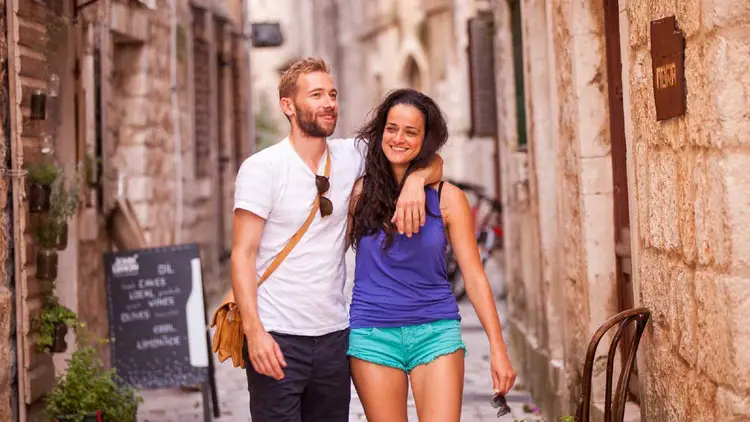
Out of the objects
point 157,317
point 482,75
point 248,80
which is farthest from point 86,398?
point 248,80

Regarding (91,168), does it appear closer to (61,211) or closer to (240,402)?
(61,211)

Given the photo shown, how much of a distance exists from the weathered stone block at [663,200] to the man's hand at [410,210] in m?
0.78

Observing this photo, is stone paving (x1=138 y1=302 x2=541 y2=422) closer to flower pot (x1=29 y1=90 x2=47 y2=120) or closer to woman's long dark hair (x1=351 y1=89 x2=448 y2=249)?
flower pot (x1=29 y1=90 x2=47 y2=120)

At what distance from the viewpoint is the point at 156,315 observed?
804 centimetres

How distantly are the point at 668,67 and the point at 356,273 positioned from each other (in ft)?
3.90

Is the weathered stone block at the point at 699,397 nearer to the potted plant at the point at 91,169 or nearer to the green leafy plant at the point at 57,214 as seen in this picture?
Answer: the green leafy plant at the point at 57,214

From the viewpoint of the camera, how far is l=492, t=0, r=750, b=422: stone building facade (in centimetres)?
346

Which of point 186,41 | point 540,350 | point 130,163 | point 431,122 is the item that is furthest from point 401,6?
point 431,122

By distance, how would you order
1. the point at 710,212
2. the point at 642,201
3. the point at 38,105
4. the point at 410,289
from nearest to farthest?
the point at 710,212 < the point at 410,289 < the point at 642,201 < the point at 38,105

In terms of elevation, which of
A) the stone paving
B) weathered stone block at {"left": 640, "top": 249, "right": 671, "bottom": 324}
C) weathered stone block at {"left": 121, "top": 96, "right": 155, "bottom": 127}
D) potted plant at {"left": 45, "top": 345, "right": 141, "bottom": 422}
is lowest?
the stone paving

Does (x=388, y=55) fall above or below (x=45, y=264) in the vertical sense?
above

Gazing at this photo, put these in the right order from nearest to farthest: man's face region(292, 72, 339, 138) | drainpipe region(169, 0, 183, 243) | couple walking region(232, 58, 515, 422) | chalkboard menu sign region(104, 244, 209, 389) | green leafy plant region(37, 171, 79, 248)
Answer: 1. couple walking region(232, 58, 515, 422)
2. man's face region(292, 72, 339, 138)
3. green leafy plant region(37, 171, 79, 248)
4. chalkboard menu sign region(104, 244, 209, 389)
5. drainpipe region(169, 0, 183, 243)

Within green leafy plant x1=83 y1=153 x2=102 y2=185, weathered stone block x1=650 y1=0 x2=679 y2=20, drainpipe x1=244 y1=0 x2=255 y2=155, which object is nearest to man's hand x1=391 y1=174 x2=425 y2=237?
weathered stone block x1=650 y1=0 x2=679 y2=20

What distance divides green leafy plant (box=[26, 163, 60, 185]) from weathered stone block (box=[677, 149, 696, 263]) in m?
3.84
